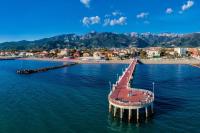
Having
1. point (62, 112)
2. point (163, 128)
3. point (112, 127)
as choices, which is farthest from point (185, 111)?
point (62, 112)

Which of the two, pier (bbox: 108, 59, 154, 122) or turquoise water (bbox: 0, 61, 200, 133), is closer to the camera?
turquoise water (bbox: 0, 61, 200, 133)

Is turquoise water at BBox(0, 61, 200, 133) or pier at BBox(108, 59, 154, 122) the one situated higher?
pier at BBox(108, 59, 154, 122)

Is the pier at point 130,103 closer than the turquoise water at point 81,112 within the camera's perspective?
No

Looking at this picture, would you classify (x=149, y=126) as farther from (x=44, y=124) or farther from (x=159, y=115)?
(x=44, y=124)

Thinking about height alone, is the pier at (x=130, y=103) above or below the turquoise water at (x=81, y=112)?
above

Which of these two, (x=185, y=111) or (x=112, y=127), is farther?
(x=185, y=111)

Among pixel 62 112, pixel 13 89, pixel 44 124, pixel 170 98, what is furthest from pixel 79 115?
pixel 13 89

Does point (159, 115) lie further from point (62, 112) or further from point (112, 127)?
point (62, 112)

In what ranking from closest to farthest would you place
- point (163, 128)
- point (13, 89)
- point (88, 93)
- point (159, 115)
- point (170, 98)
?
point (163, 128), point (159, 115), point (170, 98), point (88, 93), point (13, 89)

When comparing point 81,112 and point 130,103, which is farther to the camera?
point 81,112

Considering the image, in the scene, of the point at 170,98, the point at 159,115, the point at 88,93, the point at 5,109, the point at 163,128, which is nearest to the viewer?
the point at 163,128

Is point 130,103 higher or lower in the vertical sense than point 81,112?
higher
